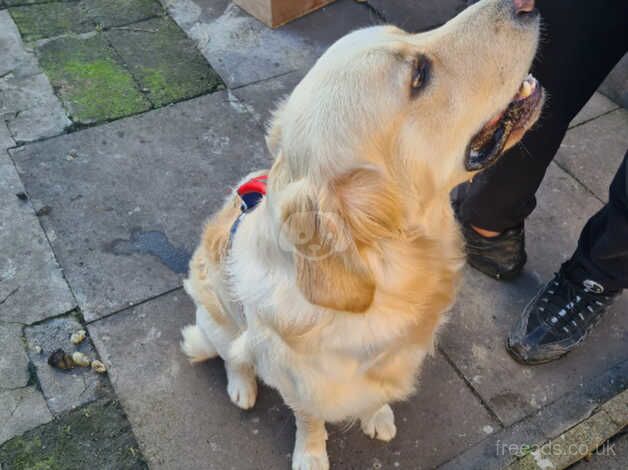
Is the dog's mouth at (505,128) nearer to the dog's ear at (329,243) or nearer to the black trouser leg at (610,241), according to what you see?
the dog's ear at (329,243)

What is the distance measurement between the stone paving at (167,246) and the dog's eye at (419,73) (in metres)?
1.49

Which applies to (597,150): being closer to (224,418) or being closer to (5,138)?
(224,418)

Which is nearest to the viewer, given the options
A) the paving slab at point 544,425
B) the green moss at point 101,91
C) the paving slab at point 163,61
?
the paving slab at point 544,425

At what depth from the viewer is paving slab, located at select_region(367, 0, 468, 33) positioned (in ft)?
14.5

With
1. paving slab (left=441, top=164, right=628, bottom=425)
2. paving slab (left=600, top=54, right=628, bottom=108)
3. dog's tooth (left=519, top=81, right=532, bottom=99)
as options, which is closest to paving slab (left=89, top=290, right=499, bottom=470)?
paving slab (left=441, top=164, right=628, bottom=425)

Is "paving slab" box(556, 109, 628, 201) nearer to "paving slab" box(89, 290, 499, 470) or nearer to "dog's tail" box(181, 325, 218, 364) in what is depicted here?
"paving slab" box(89, 290, 499, 470)

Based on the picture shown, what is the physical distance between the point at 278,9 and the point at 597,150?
2.41m

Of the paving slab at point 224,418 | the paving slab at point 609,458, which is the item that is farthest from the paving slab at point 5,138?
the paving slab at point 609,458

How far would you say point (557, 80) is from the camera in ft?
7.95

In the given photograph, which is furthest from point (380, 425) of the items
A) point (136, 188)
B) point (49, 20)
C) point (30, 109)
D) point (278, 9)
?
point (49, 20)

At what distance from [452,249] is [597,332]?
4.37 feet

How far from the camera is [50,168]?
3.52 metres

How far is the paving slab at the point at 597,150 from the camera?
3578 millimetres

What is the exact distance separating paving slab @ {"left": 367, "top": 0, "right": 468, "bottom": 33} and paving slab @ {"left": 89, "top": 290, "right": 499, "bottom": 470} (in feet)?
8.77
